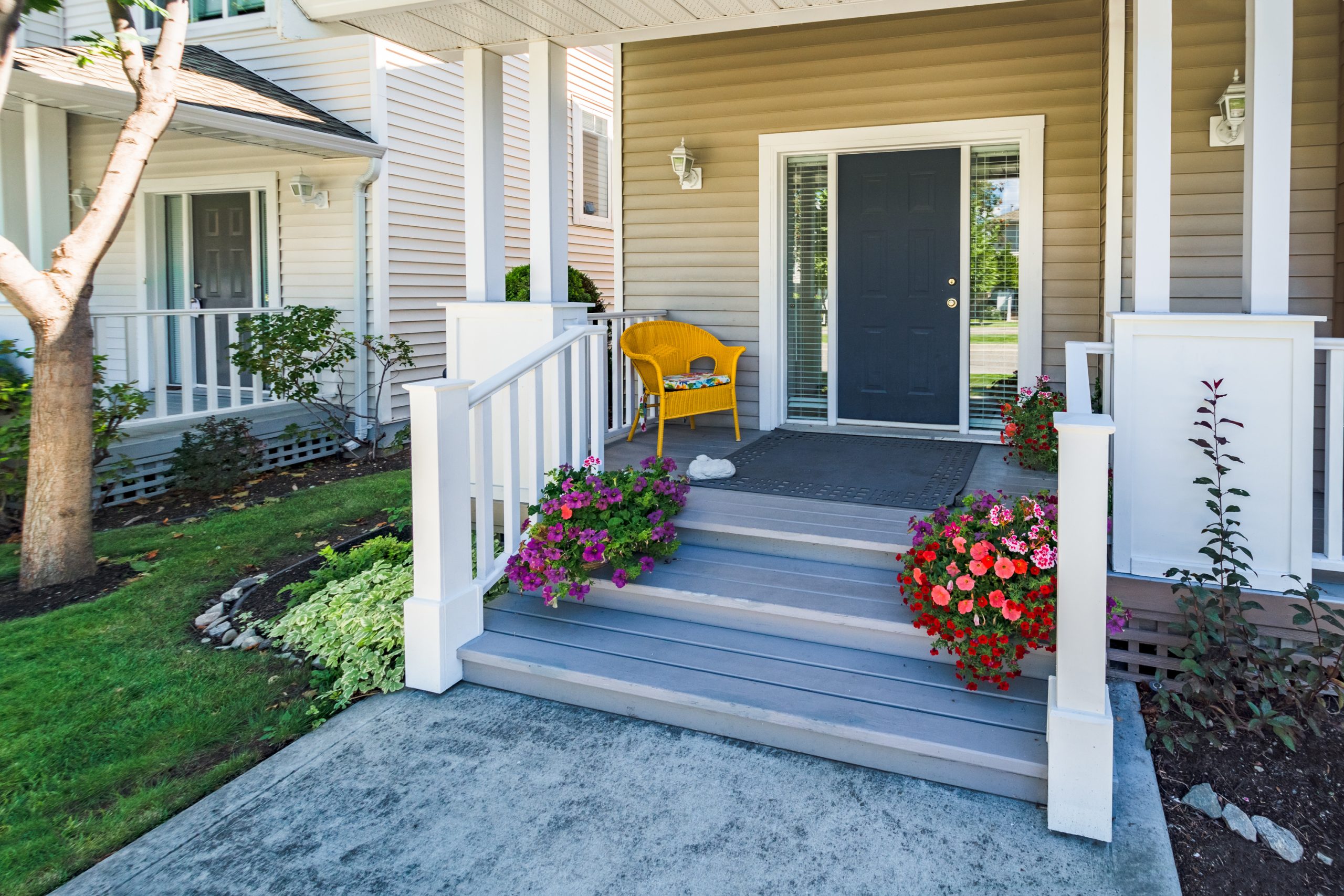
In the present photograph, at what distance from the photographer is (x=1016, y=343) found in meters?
5.49

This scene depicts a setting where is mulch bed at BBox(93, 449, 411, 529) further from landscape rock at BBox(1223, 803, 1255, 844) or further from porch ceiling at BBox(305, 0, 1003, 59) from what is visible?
landscape rock at BBox(1223, 803, 1255, 844)

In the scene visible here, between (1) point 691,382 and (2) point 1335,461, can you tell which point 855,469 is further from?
(2) point 1335,461

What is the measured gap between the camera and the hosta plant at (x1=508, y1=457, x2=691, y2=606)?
3221 millimetres

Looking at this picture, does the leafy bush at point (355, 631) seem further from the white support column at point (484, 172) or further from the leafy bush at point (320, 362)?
the leafy bush at point (320, 362)

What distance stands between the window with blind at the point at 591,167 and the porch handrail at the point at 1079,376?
7221 mm

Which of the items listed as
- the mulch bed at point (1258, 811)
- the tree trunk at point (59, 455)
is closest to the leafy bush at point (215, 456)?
Answer: the tree trunk at point (59, 455)

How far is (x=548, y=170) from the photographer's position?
408 centimetres

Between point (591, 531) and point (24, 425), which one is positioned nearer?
point (591, 531)

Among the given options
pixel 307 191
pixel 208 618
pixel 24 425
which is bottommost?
pixel 208 618

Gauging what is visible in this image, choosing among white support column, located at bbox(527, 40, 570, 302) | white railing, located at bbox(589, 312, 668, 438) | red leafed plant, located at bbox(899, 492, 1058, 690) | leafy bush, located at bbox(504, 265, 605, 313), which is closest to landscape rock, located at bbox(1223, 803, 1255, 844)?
red leafed plant, located at bbox(899, 492, 1058, 690)

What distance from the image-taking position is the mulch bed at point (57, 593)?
3.83 meters

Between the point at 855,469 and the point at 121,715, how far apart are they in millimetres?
3364

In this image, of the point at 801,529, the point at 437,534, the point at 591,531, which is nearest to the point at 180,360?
the point at 437,534

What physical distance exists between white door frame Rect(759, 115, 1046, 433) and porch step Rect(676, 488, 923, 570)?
215 cm
